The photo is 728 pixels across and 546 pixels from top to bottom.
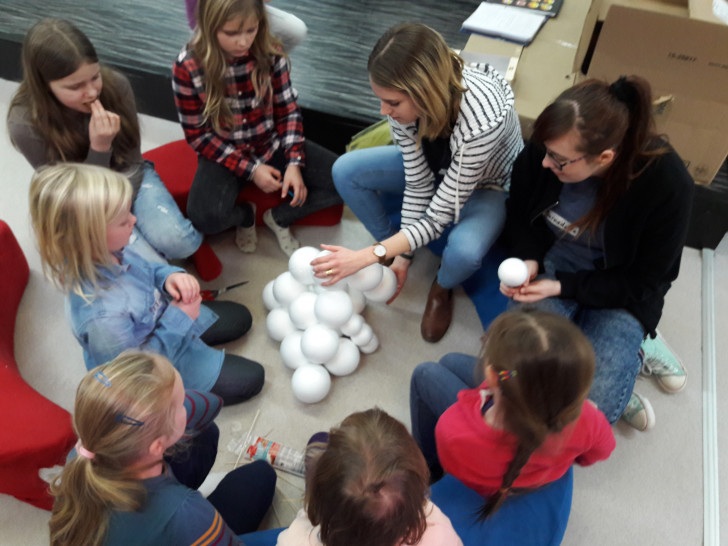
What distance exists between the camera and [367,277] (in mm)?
1588

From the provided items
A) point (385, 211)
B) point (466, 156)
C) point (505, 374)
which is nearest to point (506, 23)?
point (385, 211)

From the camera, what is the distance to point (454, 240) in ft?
5.33

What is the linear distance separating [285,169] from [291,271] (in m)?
0.48

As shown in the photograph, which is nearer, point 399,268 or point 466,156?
point 466,156

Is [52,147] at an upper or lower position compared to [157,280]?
upper

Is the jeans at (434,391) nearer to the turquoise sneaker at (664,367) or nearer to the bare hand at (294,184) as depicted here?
the turquoise sneaker at (664,367)

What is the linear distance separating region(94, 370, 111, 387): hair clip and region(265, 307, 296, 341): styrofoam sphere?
0.79 meters

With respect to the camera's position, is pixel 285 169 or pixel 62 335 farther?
pixel 285 169

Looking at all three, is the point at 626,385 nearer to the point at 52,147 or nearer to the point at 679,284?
the point at 679,284

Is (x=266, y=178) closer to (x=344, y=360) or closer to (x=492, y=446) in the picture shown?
(x=344, y=360)

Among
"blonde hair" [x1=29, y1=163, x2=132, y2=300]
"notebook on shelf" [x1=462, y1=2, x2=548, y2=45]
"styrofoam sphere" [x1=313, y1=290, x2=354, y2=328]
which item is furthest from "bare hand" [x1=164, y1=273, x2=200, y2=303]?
"notebook on shelf" [x1=462, y1=2, x2=548, y2=45]

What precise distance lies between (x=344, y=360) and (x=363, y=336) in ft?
0.33

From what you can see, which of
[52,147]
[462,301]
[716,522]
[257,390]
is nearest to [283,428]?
[257,390]

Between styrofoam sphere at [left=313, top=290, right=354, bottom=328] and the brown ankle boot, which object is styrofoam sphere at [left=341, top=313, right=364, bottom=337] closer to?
styrofoam sphere at [left=313, top=290, right=354, bottom=328]
